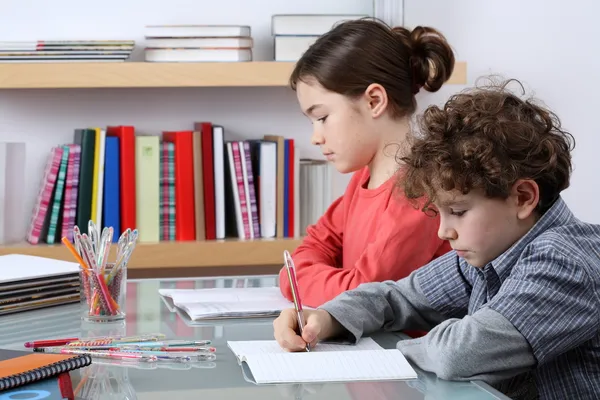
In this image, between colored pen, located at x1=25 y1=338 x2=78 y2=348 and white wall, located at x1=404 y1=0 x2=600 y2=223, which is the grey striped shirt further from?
white wall, located at x1=404 y1=0 x2=600 y2=223

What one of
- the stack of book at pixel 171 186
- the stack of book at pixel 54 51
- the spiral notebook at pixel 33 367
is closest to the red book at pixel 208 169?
the stack of book at pixel 171 186

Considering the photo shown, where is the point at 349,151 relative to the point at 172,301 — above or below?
above

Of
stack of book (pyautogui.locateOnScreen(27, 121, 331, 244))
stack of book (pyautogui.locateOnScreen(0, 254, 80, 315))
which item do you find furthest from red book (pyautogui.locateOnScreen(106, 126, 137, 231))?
stack of book (pyautogui.locateOnScreen(0, 254, 80, 315))

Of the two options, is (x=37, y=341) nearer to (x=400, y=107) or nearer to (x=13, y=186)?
(x=400, y=107)

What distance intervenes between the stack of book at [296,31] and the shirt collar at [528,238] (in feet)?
4.78

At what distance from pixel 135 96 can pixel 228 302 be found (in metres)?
1.41

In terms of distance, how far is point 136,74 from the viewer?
2.42 metres

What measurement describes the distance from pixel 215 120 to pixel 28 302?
4.60 ft

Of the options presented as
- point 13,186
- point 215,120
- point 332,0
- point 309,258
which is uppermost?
point 332,0

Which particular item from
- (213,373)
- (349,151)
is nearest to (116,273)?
(213,373)

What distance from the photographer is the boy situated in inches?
40.3

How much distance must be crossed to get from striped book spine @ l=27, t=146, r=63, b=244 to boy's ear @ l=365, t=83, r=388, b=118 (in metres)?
1.11

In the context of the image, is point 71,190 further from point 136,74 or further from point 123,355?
point 123,355

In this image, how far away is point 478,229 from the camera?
1.15 metres
